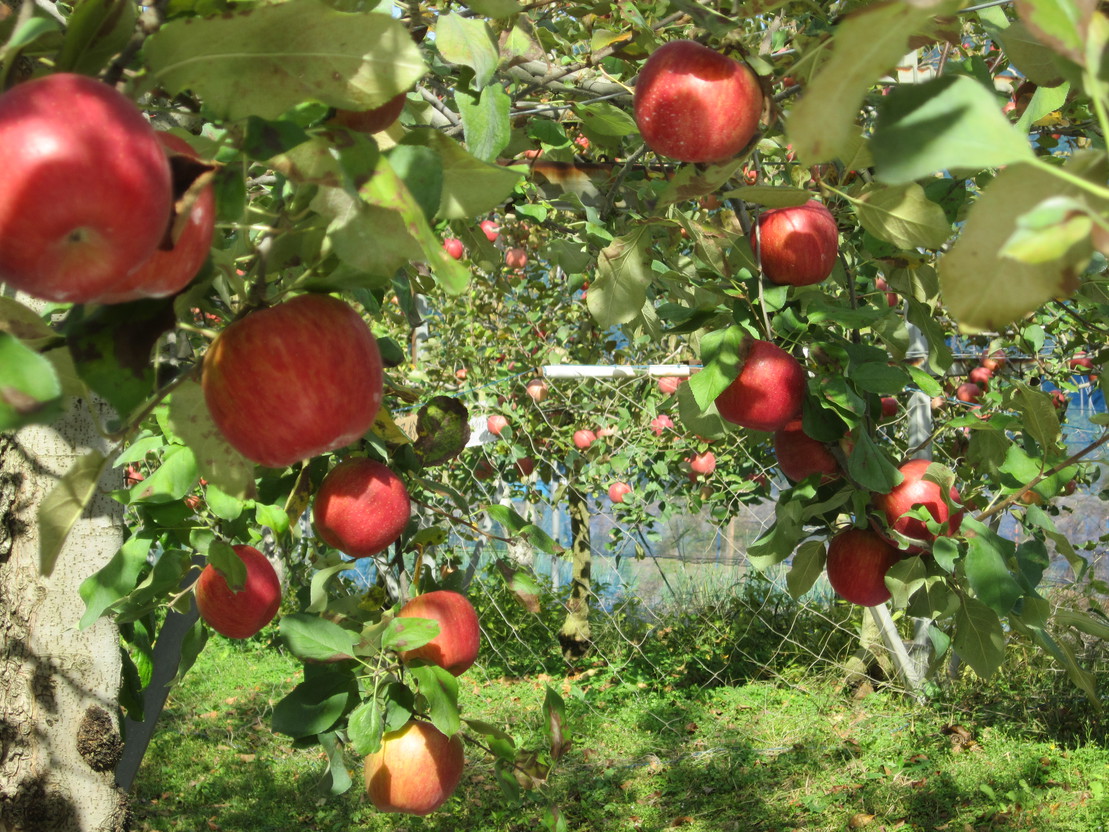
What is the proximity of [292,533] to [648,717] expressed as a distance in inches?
133

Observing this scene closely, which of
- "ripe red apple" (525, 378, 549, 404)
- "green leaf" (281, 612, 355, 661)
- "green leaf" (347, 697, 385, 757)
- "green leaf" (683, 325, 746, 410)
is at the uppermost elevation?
"green leaf" (683, 325, 746, 410)

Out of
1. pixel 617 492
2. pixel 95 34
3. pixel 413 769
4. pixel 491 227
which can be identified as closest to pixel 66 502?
pixel 95 34

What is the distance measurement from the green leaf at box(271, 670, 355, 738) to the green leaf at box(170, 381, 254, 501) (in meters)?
0.46

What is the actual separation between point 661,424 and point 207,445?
3.56m

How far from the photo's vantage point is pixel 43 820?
47.9 inches

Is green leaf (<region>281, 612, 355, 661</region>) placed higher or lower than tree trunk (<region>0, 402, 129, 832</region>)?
higher

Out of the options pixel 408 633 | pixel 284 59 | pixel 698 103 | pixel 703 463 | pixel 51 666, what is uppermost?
pixel 284 59

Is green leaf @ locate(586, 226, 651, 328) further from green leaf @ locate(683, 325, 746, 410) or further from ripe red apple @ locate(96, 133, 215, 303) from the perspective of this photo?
ripe red apple @ locate(96, 133, 215, 303)

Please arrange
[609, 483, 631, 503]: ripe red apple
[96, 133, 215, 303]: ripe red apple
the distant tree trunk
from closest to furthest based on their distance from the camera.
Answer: [96, 133, 215, 303]: ripe red apple, [609, 483, 631, 503]: ripe red apple, the distant tree trunk

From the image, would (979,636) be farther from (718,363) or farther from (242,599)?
(242,599)

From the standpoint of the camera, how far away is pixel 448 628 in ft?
3.58

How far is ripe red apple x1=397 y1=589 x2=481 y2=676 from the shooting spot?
1088 mm

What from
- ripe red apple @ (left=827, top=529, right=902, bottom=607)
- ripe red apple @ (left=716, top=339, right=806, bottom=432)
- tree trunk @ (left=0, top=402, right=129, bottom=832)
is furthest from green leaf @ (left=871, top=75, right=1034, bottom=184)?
tree trunk @ (left=0, top=402, right=129, bottom=832)

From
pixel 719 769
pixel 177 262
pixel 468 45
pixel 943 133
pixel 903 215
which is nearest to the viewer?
pixel 943 133
